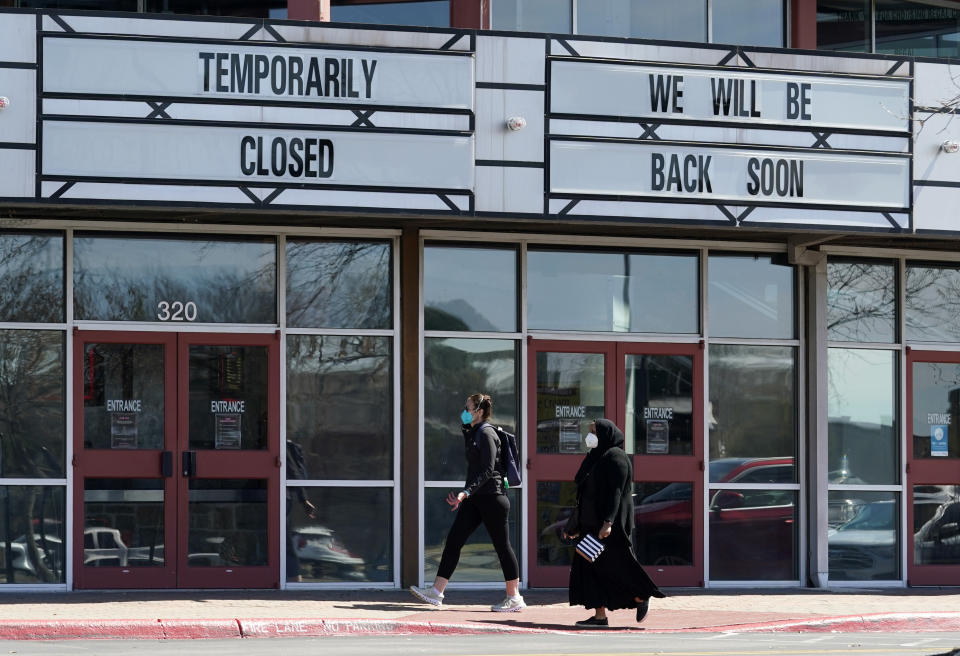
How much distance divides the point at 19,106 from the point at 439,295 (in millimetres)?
4422

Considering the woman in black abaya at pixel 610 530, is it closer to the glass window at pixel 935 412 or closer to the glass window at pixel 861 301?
the glass window at pixel 861 301

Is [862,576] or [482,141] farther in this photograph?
[862,576]

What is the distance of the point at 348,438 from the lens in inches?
546

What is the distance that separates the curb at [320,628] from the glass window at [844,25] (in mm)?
6145

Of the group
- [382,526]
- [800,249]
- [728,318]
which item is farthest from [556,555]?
[800,249]

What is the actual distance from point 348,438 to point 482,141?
10.7ft

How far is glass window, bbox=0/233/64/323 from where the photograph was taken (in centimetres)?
1336

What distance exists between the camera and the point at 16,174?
475 inches

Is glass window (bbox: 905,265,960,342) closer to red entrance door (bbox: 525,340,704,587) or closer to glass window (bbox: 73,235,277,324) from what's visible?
red entrance door (bbox: 525,340,704,587)

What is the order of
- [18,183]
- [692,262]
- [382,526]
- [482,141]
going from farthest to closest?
[692,262] → [382,526] → [482,141] → [18,183]

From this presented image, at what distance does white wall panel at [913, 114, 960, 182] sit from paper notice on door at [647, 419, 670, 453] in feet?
11.7

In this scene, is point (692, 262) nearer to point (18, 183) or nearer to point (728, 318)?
point (728, 318)

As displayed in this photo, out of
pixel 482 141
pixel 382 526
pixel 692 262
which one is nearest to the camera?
pixel 482 141

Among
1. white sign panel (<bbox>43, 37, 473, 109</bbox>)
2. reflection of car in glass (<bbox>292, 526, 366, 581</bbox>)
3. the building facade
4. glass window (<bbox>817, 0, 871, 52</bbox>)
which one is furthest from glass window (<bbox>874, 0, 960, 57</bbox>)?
reflection of car in glass (<bbox>292, 526, 366, 581</bbox>)
